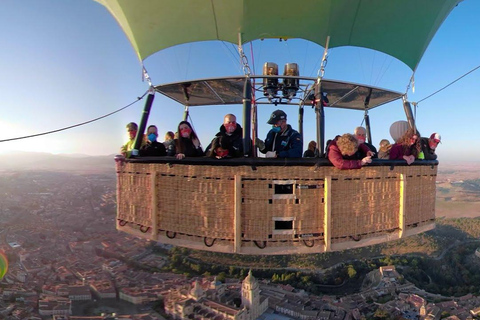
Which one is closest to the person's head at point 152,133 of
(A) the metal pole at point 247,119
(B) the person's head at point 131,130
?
(B) the person's head at point 131,130

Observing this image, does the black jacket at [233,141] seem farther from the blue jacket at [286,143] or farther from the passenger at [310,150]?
the passenger at [310,150]

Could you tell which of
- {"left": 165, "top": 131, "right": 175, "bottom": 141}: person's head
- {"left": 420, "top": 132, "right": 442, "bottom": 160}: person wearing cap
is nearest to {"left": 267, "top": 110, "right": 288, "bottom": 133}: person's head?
{"left": 420, "top": 132, "right": 442, "bottom": 160}: person wearing cap

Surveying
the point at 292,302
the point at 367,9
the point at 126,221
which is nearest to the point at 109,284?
the point at 292,302

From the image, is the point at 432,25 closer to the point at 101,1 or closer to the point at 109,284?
the point at 101,1

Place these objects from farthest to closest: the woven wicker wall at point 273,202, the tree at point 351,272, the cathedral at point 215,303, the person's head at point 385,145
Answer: the tree at point 351,272
the cathedral at point 215,303
the person's head at point 385,145
the woven wicker wall at point 273,202

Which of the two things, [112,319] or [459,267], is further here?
[459,267]

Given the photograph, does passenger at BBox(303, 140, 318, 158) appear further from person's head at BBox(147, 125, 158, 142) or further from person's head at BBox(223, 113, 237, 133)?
person's head at BBox(147, 125, 158, 142)

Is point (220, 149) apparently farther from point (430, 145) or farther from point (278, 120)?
point (430, 145)
